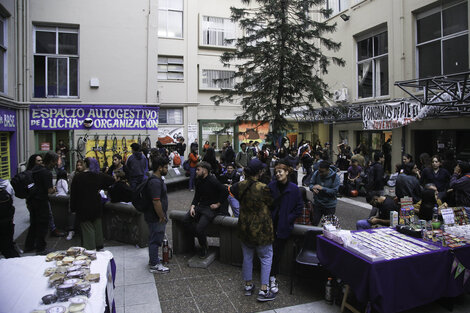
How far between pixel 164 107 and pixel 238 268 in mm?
17563

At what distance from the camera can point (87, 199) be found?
223 inches

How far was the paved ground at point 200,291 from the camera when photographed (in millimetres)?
4445

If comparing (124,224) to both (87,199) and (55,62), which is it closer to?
(87,199)

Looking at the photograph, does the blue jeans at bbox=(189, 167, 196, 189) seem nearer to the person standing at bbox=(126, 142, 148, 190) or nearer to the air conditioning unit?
the person standing at bbox=(126, 142, 148, 190)

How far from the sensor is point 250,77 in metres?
11.1

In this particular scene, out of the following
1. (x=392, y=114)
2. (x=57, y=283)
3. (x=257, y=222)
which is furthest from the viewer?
(x=392, y=114)

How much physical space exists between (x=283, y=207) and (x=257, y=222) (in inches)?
19.3

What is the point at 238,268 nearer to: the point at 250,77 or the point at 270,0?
the point at 250,77

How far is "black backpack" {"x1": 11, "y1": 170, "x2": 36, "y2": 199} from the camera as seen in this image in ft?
20.0

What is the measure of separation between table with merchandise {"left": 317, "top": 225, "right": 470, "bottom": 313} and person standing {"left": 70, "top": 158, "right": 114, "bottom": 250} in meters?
3.74

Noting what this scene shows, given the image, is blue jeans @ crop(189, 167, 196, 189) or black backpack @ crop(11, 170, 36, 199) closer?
black backpack @ crop(11, 170, 36, 199)

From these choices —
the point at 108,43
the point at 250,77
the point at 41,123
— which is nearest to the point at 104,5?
the point at 108,43

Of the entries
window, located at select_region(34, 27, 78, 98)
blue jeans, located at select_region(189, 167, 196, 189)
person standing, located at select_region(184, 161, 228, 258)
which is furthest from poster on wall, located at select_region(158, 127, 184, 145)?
person standing, located at select_region(184, 161, 228, 258)

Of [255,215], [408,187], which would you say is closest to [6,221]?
[255,215]
